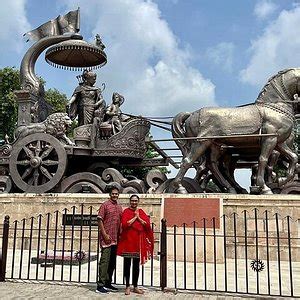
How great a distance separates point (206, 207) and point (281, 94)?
3305 mm

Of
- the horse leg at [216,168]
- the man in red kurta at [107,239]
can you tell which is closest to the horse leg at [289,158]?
the horse leg at [216,168]

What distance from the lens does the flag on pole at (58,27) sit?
12.9 meters

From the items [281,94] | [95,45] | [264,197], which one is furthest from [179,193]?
[95,45]

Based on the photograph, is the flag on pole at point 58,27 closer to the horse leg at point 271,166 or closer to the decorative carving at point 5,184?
the decorative carving at point 5,184

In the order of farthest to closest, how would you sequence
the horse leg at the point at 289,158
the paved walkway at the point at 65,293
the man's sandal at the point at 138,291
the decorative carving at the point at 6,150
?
the decorative carving at the point at 6,150, the horse leg at the point at 289,158, the man's sandal at the point at 138,291, the paved walkway at the point at 65,293

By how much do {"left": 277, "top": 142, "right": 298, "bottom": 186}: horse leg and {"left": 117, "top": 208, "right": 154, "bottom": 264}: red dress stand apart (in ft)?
16.8

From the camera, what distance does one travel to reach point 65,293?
532 cm

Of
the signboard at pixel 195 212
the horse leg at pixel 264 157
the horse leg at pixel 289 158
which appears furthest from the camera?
the horse leg at pixel 289 158

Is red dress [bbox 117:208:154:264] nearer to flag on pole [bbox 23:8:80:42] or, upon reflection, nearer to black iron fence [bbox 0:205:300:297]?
black iron fence [bbox 0:205:300:297]

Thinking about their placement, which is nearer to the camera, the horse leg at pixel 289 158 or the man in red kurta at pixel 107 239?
the man in red kurta at pixel 107 239

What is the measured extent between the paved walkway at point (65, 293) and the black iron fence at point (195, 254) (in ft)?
0.77

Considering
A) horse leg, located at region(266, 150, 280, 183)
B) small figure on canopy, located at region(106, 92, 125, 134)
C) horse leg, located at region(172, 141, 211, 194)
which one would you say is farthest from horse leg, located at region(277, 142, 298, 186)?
small figure on canopy, located at region(106, 92, 125, 134)

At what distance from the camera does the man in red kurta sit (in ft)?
18.0

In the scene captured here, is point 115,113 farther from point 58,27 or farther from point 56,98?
point 56,98
